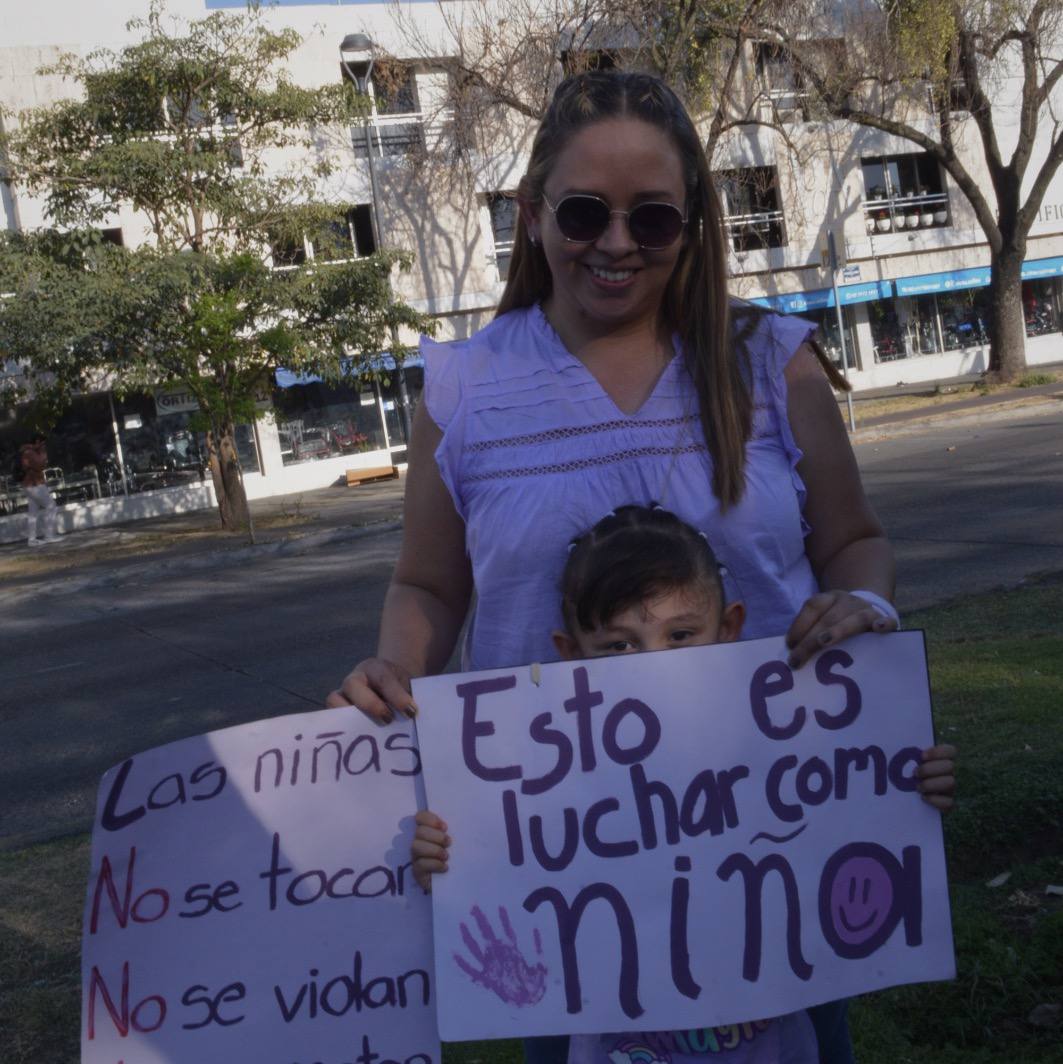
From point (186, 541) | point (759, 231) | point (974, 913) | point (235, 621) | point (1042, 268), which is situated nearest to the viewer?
point (974, 913)

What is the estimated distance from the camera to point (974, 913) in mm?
3535

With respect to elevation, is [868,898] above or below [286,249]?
below

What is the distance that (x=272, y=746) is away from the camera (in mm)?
2273

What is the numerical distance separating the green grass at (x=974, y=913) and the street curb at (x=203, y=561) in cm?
1064

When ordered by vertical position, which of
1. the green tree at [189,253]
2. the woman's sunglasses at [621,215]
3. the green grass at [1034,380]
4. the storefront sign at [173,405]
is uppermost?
the green tree at [189,253]

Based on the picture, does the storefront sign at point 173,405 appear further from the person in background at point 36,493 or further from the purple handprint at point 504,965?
the purple handprint at point 504,965

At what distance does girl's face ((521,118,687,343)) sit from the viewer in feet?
6.97

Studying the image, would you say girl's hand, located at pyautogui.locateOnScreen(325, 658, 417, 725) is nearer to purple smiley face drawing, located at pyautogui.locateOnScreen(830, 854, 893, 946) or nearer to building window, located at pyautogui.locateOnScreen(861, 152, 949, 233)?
purple smiley face drawing, located at pyautogui.locateOnScreen(830, 854, 893, 946)

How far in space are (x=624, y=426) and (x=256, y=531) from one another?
1668cm

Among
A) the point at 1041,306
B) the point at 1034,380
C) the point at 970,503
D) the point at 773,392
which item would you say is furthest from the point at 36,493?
the point at 1041,306

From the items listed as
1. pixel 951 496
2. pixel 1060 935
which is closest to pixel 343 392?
pixel 951 496

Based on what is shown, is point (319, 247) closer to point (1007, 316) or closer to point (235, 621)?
point (235, 621)

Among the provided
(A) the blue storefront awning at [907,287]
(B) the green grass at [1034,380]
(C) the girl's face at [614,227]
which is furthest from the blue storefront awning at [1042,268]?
(C) the girl's face at [614,227]

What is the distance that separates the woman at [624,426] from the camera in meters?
Answer: 2.12
